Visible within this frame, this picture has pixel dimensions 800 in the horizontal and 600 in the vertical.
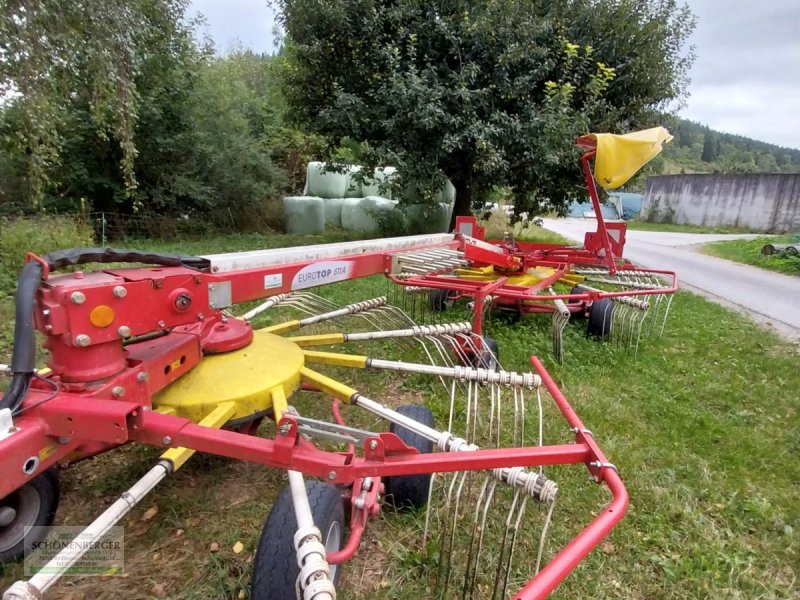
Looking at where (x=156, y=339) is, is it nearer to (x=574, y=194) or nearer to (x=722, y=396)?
(x=722, y=396)

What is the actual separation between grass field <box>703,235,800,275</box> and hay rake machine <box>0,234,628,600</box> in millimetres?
11416

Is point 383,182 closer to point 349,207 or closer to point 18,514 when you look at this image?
point 349,207

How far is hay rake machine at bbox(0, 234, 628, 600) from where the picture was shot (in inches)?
55.0

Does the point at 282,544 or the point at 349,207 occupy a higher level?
the point at 349,207

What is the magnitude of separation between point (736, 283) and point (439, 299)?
22.8 ft

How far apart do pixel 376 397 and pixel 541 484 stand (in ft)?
6.77

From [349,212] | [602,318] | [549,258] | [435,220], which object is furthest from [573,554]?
[349,212]

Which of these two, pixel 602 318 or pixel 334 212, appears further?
pixel 334 212

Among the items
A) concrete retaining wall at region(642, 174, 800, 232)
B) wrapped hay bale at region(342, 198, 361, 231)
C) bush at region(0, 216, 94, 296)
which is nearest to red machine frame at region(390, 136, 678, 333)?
bush at region(0, 216, 94, 296)

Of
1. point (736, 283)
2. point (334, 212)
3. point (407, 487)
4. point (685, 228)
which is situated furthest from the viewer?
point (685, 228)

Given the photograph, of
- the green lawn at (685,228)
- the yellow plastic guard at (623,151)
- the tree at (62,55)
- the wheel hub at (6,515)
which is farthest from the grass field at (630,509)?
the green lawn at (685,228)

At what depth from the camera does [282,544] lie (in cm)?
151

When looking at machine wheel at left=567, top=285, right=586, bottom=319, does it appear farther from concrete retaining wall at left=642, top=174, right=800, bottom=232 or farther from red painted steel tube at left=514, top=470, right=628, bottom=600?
concrete retaining wall at left=642, top=174, right=800, bottom=232

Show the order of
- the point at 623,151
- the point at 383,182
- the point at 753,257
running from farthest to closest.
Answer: the point at 753,257 < the point at 383,182 < the point at 623,151
